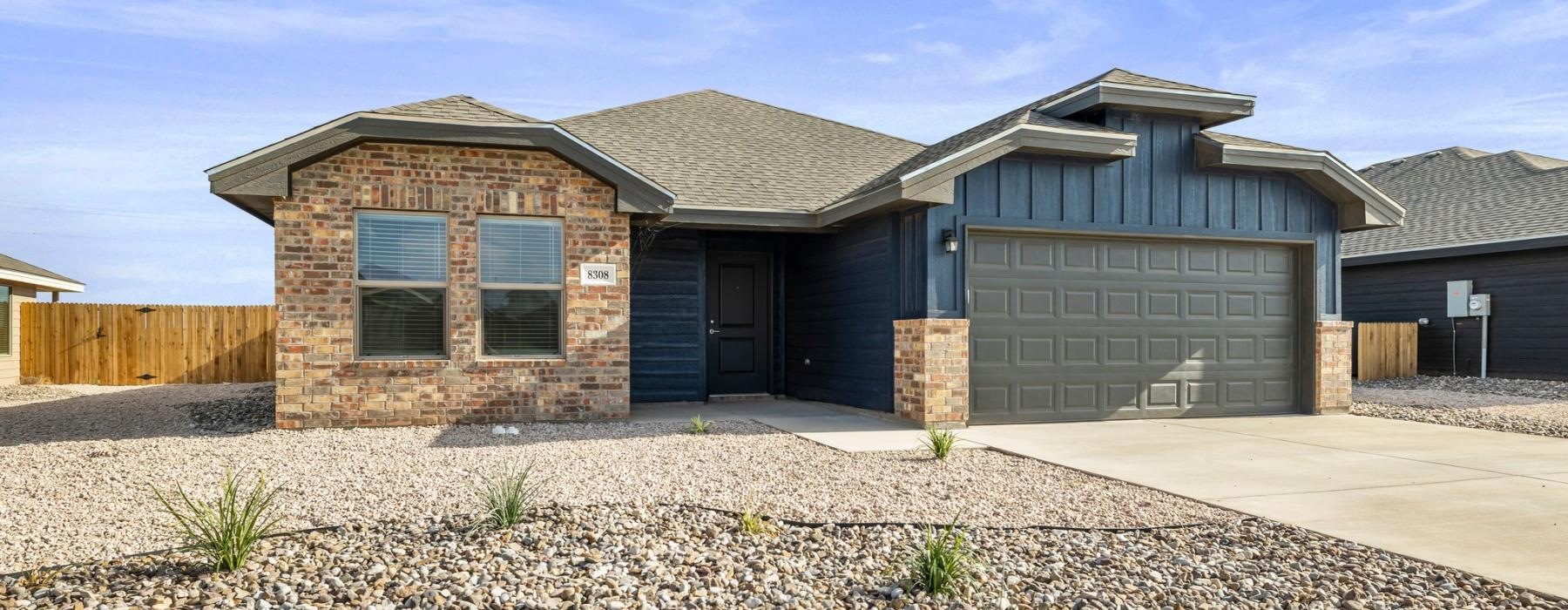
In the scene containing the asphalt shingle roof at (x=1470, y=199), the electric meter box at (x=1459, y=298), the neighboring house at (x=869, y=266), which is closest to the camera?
the neighboring house at (x=869, y=266)

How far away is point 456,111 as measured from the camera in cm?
942

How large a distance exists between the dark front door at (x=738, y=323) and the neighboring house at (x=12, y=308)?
12.5 m

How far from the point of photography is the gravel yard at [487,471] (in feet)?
17.6

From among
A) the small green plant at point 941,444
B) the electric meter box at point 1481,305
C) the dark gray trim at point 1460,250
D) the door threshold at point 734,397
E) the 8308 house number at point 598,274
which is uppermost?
the dark gray trim at point 1460,250

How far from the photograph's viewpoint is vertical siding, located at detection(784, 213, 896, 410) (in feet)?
33.9

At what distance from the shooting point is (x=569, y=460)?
718 cm

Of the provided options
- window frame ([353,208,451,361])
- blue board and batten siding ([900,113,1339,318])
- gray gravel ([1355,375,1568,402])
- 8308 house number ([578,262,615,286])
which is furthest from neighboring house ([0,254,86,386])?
gray gravel ([1355,375,1568,402])

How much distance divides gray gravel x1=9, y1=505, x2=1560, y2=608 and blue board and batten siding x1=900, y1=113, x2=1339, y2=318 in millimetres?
4860

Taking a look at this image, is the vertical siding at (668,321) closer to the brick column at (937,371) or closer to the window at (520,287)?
the window at (520,287)

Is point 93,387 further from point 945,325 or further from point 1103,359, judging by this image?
point 1103,359

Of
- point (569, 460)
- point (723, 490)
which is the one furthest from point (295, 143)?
point (723, 490)

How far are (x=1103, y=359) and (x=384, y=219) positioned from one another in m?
7.44

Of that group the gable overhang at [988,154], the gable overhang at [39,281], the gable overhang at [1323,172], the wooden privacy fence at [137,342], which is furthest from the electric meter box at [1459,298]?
the gable overhang at [39,281]

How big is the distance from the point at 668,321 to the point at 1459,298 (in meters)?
14.2
